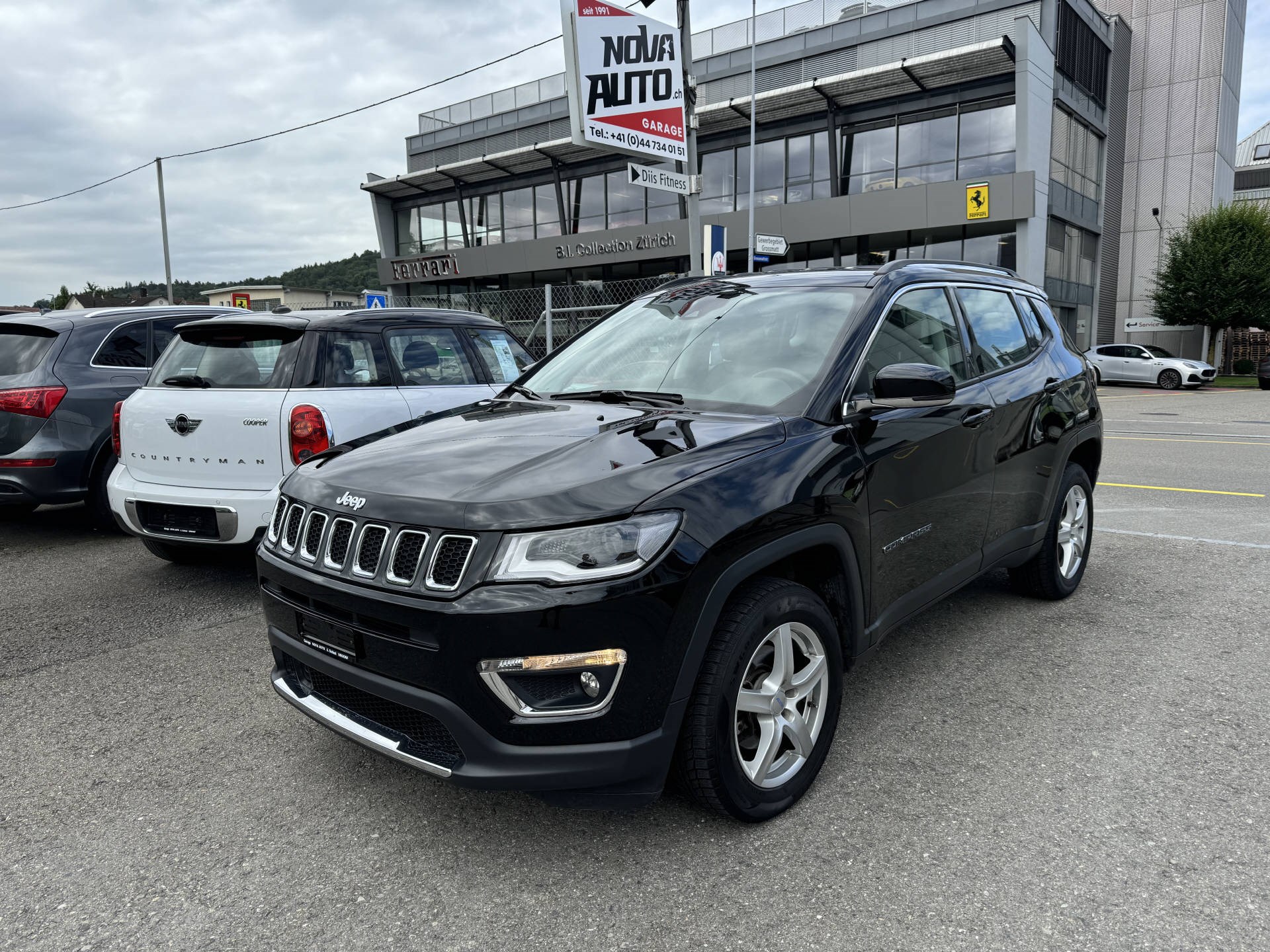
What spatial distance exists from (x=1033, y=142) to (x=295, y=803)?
2851 cm

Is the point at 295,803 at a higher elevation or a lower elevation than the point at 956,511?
lower

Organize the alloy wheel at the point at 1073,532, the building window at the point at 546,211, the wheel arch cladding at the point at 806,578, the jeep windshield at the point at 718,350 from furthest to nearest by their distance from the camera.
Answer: the building window at the point at 546,211 → the alloy wheel at the point at 1073,532 → the jeep windshield at the point at 718,350 → the wheel arch cladding at the point at 806,578

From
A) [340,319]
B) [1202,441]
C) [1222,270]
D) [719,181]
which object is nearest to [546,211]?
[719,181]

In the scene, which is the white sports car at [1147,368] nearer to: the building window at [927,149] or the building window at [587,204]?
the building window at [927,149]

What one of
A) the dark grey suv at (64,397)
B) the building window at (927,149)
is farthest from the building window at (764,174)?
the dark grey suv at (64,397)

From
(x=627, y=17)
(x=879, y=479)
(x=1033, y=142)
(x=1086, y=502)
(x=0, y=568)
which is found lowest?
(x=0, y=568)

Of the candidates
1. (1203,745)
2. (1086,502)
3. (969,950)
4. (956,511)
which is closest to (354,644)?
(969,950)

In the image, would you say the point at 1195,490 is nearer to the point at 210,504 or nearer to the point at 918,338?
the point at 918,338

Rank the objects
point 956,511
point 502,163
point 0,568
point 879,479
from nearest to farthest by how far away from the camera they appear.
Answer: point 879,479, point 956,511, point 0,568, point 502,163

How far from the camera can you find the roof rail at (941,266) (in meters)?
3.59

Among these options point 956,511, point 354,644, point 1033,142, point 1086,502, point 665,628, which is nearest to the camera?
point 665,628

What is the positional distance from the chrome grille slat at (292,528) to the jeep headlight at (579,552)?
0.83 m

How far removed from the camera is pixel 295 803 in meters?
2.83

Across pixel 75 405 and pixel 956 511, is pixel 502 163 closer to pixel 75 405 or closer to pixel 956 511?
pixel 75 405
